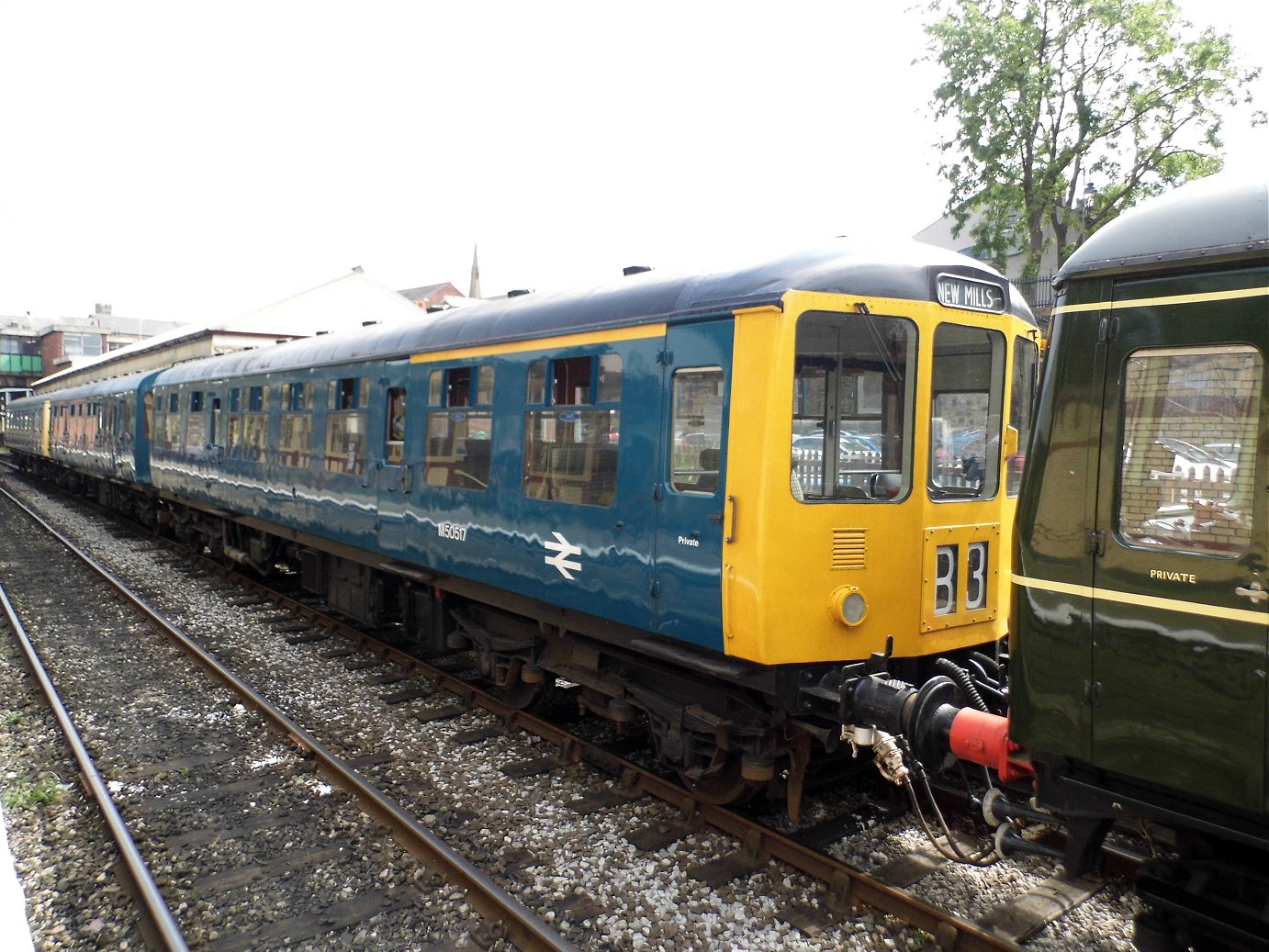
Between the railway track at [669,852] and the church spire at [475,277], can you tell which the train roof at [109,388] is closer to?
the railway track at [669,852]

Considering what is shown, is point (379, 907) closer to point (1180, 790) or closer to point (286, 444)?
point (1180, 790)

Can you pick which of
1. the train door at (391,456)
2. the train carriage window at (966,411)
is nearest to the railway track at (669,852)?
the train door at (391,456)

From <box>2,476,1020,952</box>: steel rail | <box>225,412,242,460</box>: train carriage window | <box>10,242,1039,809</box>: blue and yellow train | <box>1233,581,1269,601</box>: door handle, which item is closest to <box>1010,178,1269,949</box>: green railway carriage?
<box>1233,581,1269,601</box>: door handle

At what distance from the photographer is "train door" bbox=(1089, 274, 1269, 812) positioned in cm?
288

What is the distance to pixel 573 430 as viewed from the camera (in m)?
5.97

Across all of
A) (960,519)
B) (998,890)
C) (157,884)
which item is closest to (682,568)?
(960,519)

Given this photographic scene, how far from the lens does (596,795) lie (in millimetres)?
5828

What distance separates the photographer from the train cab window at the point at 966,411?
5.12 m

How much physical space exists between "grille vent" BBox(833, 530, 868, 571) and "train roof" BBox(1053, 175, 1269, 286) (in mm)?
1753

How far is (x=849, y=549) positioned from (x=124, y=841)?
410 centimetres

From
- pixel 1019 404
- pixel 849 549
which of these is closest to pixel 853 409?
pixel 849 549

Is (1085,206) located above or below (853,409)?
above

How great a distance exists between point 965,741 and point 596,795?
255cm

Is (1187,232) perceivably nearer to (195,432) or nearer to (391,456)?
(391,456)
